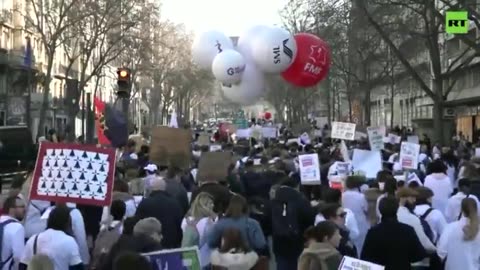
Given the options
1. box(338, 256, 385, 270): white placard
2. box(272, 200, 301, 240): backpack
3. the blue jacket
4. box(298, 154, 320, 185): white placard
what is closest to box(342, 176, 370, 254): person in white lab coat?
box(272, 200, 301, 240): backpack

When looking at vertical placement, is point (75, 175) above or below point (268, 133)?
below

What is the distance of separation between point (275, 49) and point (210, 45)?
177 centimetres

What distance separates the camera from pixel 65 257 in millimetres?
7805

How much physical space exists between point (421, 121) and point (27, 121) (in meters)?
31.0

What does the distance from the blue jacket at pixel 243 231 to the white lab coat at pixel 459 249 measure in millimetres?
1773

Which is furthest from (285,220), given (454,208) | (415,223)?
(454,208)

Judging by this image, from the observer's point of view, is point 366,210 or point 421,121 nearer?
point 366,210

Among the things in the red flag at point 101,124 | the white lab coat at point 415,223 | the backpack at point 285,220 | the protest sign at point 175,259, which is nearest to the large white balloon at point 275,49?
the red flag at point 101,124

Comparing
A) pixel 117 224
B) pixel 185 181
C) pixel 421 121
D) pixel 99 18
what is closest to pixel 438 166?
pixel 185 181

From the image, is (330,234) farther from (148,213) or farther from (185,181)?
(185,181)

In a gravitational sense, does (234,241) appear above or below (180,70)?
below

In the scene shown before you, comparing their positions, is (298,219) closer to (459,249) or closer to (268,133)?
(459,249)

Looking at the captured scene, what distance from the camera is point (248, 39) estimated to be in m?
18.7

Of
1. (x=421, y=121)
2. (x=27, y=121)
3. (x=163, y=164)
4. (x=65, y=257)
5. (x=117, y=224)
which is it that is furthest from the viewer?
(x=421, y=121)
